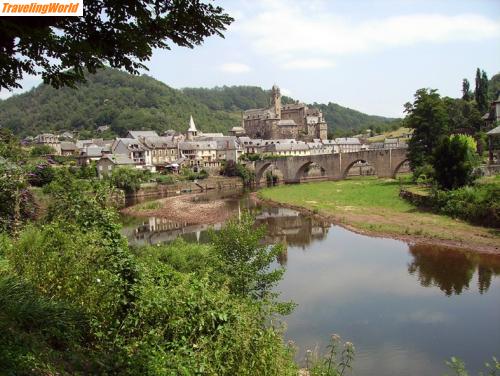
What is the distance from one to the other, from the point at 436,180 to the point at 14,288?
35090mm

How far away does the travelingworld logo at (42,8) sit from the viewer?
14.4 feet

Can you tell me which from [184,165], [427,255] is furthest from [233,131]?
[427,255]

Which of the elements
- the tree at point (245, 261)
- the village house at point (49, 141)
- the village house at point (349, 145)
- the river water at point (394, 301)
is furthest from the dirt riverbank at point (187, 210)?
the village house at point (349, 145)

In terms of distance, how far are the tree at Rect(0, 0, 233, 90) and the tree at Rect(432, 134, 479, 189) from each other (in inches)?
1327

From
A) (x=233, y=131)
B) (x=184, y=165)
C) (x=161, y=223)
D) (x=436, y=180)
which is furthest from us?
(x=233, y=131)

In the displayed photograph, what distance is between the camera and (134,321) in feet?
26.7

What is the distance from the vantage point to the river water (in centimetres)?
1296

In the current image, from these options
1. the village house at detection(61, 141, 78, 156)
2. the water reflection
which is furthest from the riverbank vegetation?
the village house at detection(61, 141, 78, 156)

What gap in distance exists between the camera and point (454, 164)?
114 ft

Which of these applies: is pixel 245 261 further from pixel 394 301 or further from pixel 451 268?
pixel 451 268

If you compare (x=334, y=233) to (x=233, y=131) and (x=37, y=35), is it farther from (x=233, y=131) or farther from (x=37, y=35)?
(x=233, y=131)

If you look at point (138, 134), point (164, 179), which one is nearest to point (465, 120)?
point (164, 179)

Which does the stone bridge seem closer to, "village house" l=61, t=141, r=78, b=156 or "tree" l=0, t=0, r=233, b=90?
"village house" l=61, t=141, r=78, b=156

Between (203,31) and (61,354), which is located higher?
(203,31)
